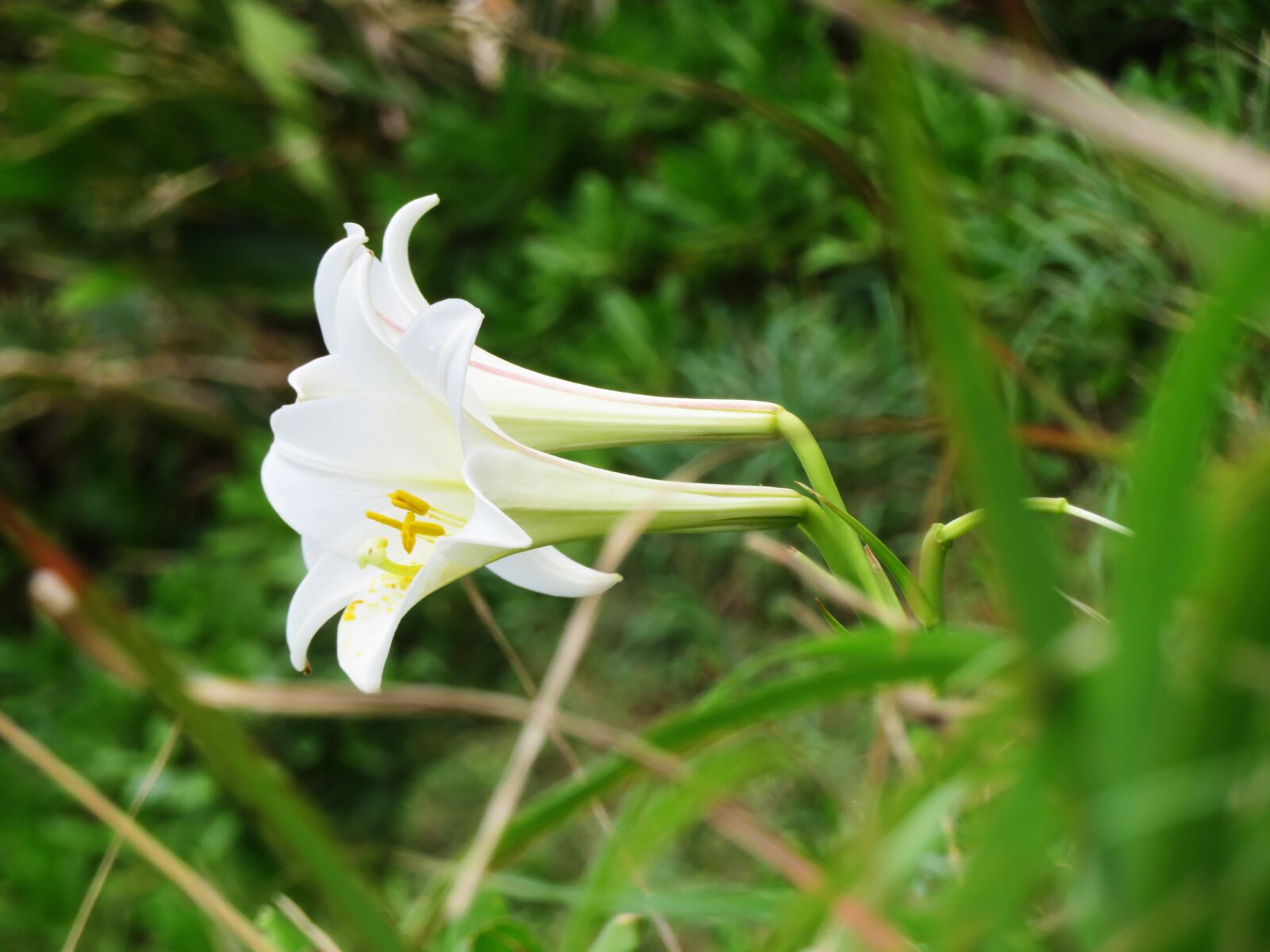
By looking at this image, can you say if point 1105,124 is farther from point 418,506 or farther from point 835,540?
point 418,506

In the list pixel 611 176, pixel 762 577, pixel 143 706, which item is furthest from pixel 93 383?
pixel 762 577

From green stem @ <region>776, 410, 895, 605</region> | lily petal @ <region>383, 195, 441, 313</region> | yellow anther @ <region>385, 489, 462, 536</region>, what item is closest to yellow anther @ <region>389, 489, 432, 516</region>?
yellow anther @ <region>385, 489, 462, 536</region>

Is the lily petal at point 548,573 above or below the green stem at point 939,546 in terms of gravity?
below

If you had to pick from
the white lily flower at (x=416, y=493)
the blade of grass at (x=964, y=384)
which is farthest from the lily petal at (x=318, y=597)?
the blade of grass at (x=964, y=384)

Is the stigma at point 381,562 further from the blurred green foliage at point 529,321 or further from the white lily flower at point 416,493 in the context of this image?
the blurred green foliage at point 529,321

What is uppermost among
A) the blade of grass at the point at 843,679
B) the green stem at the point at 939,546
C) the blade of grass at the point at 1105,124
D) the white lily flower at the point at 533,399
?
the blade of grass at the point at 1105,124

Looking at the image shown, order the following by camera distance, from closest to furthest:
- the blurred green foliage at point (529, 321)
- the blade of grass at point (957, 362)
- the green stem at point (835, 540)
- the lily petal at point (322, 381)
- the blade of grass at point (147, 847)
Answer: the blade of grass at point (957, 362) → the blade of grass at point (147, 847) → the green stem at point (835, 540) → the lily petal at point (322, 381) → the blurred green foliage at point (529, 321)

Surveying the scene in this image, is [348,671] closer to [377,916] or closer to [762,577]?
[377,916]
